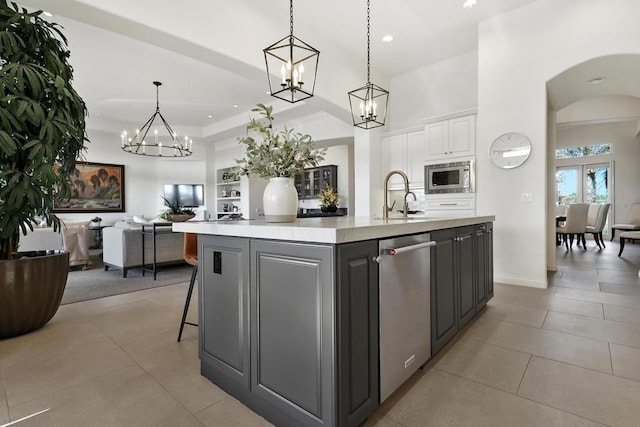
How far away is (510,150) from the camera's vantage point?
3.91 meters

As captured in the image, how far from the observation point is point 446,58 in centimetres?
512

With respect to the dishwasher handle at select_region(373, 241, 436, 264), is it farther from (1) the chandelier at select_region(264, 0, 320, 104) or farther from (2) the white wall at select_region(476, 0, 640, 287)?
(2) the white wall at select_region(476, 0, 640, 287)

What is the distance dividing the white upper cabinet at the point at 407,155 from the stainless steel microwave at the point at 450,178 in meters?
0.22

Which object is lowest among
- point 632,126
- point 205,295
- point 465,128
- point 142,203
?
point 205,295

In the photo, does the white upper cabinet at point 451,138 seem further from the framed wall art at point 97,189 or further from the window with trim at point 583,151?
the framed wall art at point 97,189

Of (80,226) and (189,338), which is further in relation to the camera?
(80,226)

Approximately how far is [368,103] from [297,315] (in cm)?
295

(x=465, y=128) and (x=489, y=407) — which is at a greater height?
(x=465, y=128)

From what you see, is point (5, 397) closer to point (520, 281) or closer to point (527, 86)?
point (520, 281)

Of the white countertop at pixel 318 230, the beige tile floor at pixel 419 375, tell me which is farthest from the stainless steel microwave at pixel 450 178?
the white countertop at pixel 318 230

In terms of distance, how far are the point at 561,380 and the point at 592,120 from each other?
→ 8715 millimetres

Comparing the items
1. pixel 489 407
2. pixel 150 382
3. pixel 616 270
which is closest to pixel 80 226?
pixel 150 382

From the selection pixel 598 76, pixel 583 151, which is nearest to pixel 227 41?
pixel 598 76

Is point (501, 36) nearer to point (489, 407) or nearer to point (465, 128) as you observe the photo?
point (465, 128)
